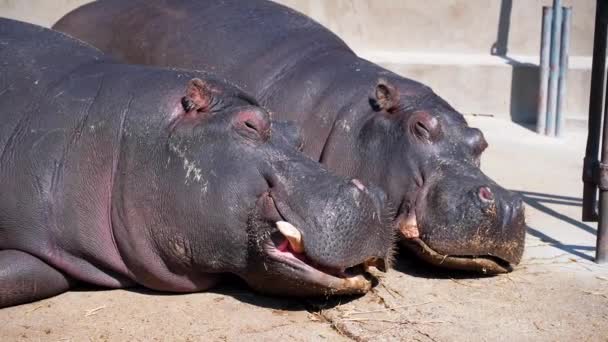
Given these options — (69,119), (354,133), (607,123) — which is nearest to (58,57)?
(69,119)

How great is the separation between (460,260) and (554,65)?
12.5 feet

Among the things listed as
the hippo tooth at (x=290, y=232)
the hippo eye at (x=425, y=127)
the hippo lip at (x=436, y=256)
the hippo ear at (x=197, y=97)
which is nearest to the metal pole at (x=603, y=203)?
the hippo lip at (x=436, y=256)

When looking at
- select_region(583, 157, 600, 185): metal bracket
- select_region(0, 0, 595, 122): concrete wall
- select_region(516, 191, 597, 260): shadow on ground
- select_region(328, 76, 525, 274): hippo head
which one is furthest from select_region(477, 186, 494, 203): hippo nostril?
select_region(0, 0, 595, 122): concrete wall

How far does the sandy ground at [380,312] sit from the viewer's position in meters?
3.40

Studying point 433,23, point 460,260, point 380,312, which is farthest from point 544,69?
point 380,312

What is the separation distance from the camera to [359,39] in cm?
809

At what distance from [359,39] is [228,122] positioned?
4.63 meters

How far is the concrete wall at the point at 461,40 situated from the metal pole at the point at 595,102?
3.23 m

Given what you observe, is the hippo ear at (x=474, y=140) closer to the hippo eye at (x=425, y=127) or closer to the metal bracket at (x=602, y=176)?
the hippo eye at (x=425, y=127)

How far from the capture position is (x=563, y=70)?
743 centimetres

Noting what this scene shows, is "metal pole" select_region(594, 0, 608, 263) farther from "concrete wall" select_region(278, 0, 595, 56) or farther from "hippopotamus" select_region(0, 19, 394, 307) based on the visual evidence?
"concrete wall" select_region(278, 0, 595, 56)

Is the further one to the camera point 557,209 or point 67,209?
point 557,209

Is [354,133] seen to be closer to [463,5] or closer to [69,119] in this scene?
[69,119]

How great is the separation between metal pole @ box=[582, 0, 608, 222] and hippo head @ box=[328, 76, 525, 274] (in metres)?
0.52
